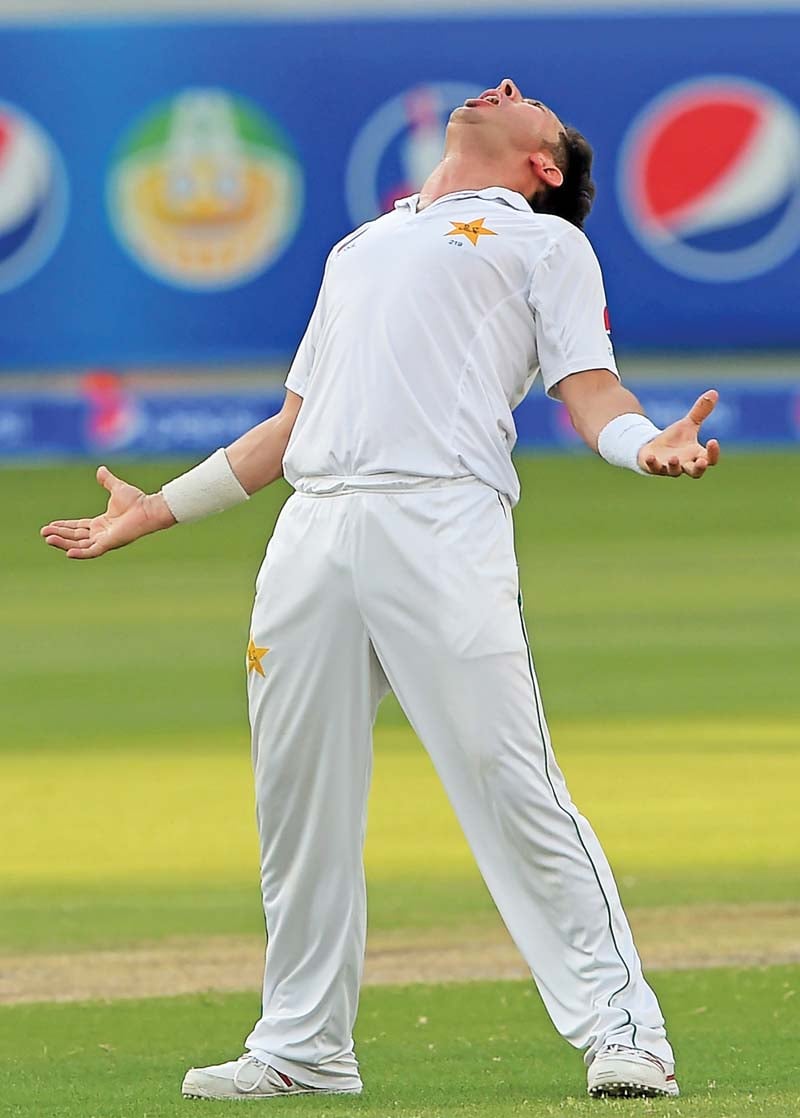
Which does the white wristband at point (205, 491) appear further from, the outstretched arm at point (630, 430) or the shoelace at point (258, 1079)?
the shoelace at point (258, 1079)

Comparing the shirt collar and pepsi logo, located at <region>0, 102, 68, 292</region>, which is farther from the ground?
the shirt collar

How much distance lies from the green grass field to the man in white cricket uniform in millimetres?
233

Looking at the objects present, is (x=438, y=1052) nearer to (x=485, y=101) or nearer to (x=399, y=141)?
(x=485, y=101)

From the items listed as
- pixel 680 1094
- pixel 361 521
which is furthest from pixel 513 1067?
pixel 361 521

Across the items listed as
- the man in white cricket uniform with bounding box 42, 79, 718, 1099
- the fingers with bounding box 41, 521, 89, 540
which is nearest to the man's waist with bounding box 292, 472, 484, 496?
the man in white cricket uniform with bounding box 42, 79, 718, 1099

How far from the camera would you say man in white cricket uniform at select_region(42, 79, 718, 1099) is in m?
4.16

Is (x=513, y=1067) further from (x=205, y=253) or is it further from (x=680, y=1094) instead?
(x=205, y=253)

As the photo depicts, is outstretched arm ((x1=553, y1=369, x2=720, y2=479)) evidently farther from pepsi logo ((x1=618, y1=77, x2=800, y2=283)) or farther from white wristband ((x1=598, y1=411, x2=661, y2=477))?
pepsi logo ((x1=618, y1=77, x2=800, y2=283))

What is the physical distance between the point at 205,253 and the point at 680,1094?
1954 centimetres

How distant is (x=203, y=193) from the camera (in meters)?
23.1

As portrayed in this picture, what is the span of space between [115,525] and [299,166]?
A: 756 inches

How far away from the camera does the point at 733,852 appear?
303 inches

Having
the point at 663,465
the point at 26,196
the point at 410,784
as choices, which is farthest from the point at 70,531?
the point at 26,196

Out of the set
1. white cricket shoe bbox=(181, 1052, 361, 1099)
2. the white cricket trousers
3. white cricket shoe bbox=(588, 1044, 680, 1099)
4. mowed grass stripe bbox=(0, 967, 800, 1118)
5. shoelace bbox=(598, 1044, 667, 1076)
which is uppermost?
the white cricket trousers
